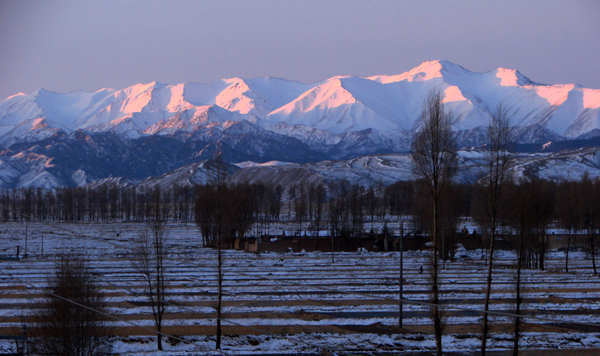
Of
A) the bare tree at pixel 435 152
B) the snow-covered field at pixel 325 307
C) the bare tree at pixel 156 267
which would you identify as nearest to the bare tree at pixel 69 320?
the snow-covered field at pixel 325 307

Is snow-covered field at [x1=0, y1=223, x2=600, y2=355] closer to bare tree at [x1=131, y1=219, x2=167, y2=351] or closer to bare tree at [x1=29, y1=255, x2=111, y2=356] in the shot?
bare tree at [x1=131, y1=219, x2=167, y2=351]

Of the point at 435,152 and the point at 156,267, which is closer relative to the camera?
the point at 435,152

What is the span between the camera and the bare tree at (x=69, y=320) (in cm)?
1580

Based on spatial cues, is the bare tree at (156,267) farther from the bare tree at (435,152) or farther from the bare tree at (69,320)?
the bare tree at (435,152)

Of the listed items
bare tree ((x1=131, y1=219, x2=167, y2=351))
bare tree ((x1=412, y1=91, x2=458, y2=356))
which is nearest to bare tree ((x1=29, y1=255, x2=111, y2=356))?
bare tree ((x1=131, y1=219, x2=167, y2=351))

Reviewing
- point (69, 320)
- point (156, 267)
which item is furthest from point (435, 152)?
point (69, 320)

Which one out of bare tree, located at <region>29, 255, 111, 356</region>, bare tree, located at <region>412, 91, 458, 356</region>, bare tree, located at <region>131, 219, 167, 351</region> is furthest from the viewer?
bare tree, located at <region>131, 219, 167, 351</region>

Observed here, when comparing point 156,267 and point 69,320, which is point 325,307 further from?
point 69,320

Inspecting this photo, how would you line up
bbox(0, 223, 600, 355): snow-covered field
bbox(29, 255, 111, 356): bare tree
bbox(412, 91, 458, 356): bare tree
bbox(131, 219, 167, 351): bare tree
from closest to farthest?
1. bbox(29, 255, 111, 356): bare tree
2. bbox(412, 91, 458, 356): bare tree
3. bbox(131, 219, 167, 351): bare tree
4. bbox(0, 223, 600, 355): snow-covered field

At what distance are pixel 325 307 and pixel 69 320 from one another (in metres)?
13.9

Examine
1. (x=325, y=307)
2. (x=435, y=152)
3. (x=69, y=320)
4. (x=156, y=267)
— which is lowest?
(x=325, y=307)

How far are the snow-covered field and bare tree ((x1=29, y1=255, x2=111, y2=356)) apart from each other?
4.62ft

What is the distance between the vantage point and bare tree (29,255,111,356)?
1580cm

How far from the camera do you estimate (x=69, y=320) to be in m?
16.0
